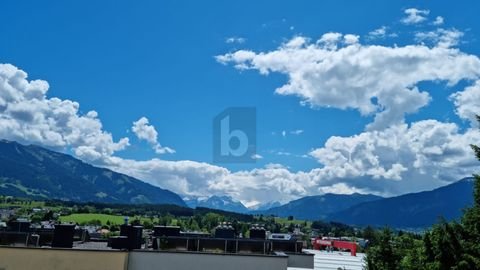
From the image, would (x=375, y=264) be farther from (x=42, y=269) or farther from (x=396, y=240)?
(x=42, y=269)

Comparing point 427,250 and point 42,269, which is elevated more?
point 427,250

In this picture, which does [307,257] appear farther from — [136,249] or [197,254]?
[136,249]

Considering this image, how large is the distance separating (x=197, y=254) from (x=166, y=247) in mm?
2963

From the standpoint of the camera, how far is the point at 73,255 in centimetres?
2898

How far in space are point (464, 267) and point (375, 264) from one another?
910 cm

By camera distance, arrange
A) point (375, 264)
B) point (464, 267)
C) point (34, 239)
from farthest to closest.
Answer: point (34, 239), point (375, 264), point (464, 267)

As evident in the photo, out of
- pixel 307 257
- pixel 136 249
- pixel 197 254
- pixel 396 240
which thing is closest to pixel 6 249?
pixel 136 249

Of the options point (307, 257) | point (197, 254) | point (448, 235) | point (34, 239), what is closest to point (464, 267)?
point (448, 235)

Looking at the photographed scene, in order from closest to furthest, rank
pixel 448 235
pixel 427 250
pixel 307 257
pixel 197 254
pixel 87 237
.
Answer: pixel 448 235
pixel 427 250
pixel 197 254
pixel 307 257
pixel 87 237

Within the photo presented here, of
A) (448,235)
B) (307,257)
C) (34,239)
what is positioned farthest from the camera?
(307,257)

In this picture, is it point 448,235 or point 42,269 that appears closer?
point 448,235

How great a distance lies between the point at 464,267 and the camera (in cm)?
1859

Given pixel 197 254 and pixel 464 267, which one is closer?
pixel 464 267

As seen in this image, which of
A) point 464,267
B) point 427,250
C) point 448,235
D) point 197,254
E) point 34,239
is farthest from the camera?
point 34,239
